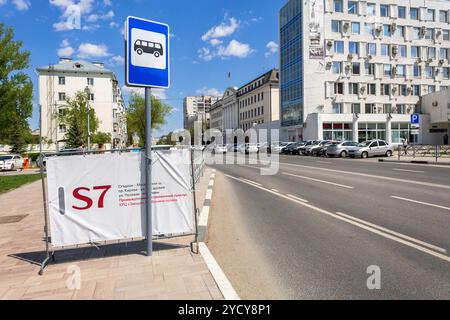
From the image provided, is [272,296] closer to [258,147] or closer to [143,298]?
[143,298]

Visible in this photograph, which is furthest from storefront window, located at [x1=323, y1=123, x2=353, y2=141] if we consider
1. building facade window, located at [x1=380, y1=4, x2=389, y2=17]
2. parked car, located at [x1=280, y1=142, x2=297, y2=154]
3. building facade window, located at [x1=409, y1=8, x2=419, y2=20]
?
building facade window, located at [x1=409, y1=8, x2=419, y2=20]

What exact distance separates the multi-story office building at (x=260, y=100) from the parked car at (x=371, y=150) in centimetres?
4313

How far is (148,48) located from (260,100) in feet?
263

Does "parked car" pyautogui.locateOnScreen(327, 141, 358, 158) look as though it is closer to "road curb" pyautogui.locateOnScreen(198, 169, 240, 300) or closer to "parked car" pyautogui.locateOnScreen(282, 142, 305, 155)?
"parked car" pyautogui.locateOnScreen(282, 142, 305, 155)

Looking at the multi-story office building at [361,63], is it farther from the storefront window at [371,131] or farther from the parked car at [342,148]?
the parked car at [342,148]

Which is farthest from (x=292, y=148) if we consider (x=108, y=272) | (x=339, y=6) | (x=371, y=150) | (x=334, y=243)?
(x=108, y=272)

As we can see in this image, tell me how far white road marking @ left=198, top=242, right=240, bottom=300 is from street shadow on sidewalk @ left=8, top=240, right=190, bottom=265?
520 mm

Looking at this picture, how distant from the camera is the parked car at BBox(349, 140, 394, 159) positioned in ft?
104

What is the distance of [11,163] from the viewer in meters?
29.8

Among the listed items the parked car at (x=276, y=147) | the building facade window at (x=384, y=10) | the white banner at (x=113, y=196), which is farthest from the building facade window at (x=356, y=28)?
the white banner at (x=113, y=196)

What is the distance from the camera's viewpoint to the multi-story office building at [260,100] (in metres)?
78.2

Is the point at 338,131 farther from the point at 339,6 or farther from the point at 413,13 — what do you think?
the point at 413,13
